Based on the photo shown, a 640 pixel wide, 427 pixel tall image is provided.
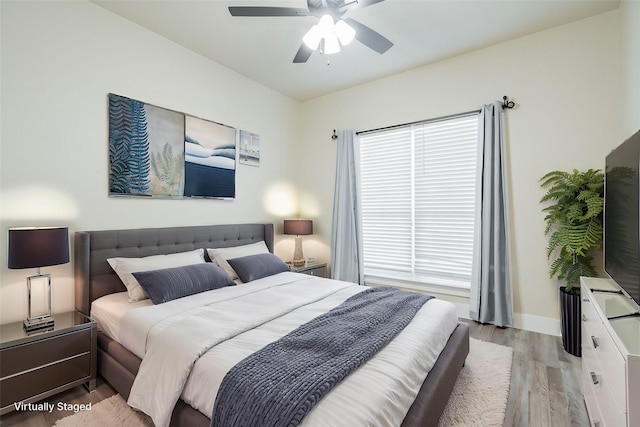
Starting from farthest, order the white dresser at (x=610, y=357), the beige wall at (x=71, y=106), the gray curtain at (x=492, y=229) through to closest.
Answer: the gray curtain at (x=492, y=229) < the beige wall at (x=71, y=106) < the white dresser at (x=610, y=357)

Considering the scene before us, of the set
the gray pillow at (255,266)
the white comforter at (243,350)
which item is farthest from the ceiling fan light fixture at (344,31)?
the gray pillow at (255,266)

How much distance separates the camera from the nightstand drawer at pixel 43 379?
1762mm

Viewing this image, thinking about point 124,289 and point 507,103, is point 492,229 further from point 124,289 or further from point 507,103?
point 124,289

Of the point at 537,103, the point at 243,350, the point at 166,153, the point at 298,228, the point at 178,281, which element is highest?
the point at 537,103

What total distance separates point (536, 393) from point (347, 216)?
8.82 ft

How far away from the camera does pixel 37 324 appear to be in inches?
78.9

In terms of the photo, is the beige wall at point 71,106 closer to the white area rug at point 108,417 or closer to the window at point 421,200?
the white area rug at point 108,417

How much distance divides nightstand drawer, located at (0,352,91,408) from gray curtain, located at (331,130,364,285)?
9.37 feet

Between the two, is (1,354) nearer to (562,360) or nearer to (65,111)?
(65,111)

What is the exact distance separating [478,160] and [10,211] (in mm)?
4111

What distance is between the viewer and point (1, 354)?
5.70 ft

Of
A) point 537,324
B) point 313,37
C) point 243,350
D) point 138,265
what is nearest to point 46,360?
point 138,265

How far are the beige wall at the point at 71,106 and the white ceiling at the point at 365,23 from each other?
0.91 feet

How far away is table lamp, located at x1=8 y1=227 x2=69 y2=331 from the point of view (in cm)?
191
